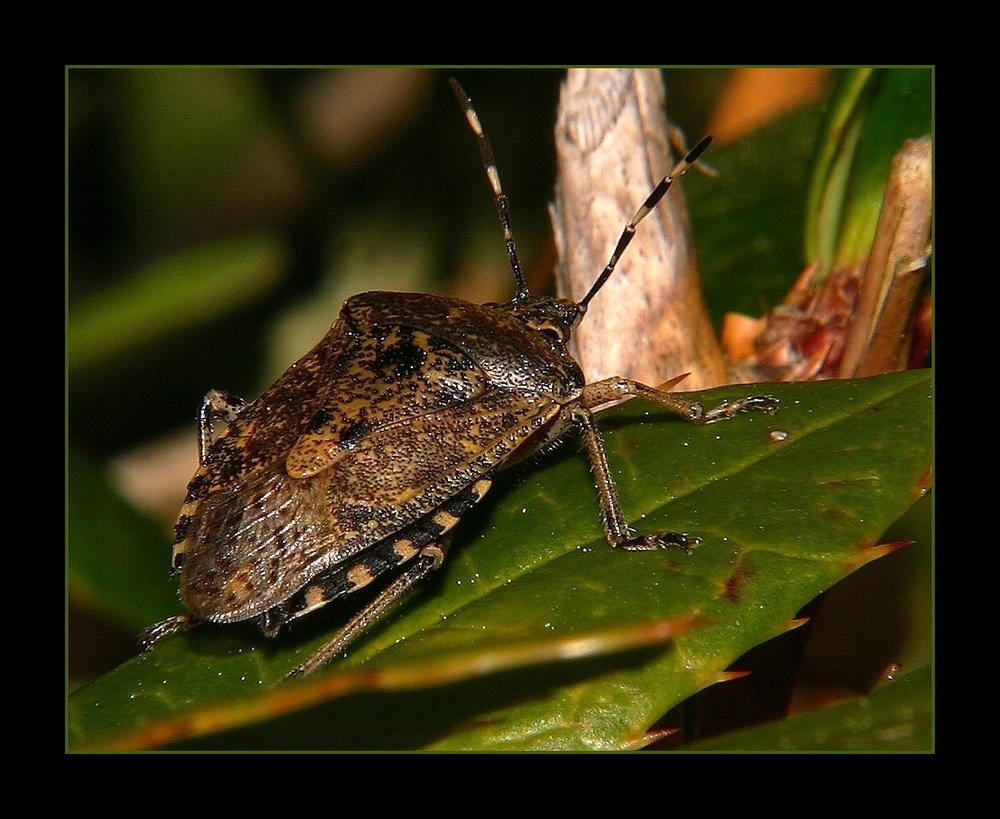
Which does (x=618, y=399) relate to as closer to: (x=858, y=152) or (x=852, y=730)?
(x=858, y=152)

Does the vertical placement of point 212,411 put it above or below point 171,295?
below

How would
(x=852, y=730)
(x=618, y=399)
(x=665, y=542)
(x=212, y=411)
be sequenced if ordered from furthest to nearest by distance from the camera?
(x=212, y=411) < (x=618, y=399) < (x=665, y=542) < (x=852, y=730)

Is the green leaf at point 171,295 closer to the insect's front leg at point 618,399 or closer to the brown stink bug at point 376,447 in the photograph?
the brown stink bug at point 376,447

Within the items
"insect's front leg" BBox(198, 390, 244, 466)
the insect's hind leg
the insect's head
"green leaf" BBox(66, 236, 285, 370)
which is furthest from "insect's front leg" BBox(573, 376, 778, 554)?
"green leaf" BBox(66, 236, 285, 370)

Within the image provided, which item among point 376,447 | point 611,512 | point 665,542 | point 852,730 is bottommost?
point 852,730

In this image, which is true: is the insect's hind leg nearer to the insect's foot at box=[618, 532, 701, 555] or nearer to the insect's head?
the insect's foot at box=[618, 532, 701, 555]

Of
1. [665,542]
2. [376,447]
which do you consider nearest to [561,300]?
[376,447]

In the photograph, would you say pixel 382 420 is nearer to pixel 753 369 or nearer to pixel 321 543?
pixel 321 543
